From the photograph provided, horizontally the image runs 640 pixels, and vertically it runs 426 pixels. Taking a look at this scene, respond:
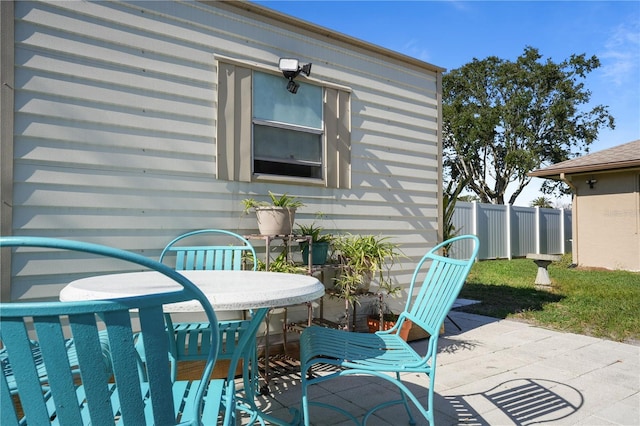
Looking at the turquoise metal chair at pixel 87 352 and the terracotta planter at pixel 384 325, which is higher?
the turquoise metal chair at pixel 87 352

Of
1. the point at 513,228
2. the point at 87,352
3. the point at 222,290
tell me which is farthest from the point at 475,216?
the point at 87,352

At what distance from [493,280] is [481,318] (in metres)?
3.37

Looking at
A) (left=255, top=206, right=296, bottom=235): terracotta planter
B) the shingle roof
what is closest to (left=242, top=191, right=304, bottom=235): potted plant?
(left=255, top=206, right=296, bottom=235): terracotta planter

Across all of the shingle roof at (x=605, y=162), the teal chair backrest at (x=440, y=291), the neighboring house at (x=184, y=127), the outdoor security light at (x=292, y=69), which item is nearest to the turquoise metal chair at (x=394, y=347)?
the teal chair backrest at (x=440, y=291)

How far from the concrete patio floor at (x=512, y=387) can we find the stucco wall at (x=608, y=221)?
6.85 meters

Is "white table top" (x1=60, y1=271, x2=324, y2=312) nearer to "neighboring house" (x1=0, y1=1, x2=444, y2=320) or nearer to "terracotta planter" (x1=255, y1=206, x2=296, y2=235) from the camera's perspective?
"neighboring house" (x1=0, y1=1, x2=444, y2=320)

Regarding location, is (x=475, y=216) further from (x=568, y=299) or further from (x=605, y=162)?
(x=568, y=299)

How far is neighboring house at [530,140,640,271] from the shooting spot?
9.21 m

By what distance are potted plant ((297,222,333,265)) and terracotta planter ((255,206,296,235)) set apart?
0.27m

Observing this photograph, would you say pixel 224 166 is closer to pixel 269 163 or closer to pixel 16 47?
pixel 269 163

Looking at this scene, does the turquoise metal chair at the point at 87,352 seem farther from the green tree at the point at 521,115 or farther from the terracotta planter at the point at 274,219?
the green tree at the point at 521,115

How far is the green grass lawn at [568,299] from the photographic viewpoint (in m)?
4.56

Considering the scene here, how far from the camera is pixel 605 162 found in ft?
30.6

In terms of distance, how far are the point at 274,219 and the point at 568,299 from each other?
522 centimetres
